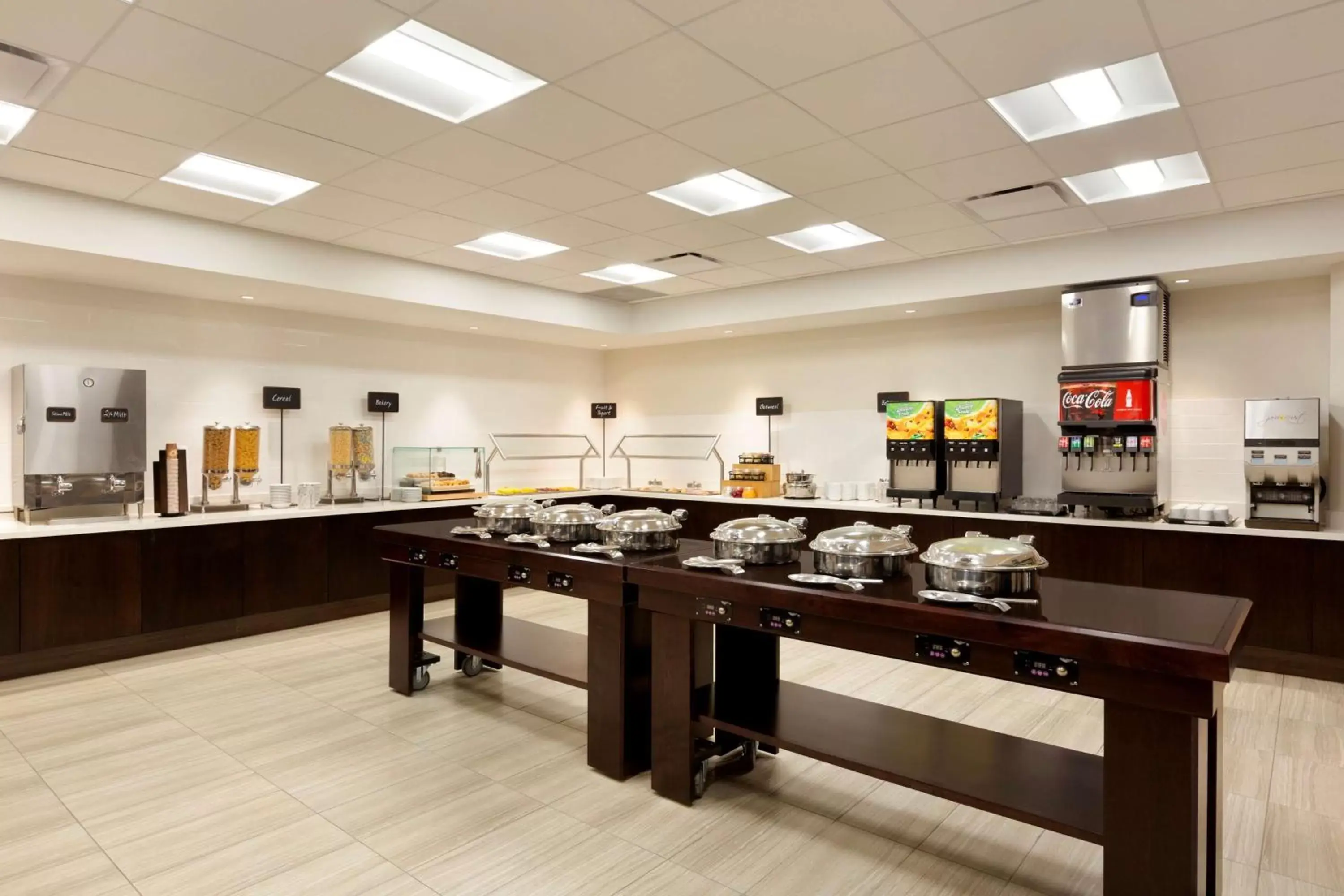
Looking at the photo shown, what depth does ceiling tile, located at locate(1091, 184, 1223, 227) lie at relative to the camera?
14.5 ft

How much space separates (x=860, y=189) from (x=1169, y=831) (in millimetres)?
3428

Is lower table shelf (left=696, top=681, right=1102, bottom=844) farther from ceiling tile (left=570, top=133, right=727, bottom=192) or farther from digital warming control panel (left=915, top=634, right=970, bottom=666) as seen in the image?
ceiling tile (left=570, top=133, right=727, bottom=192)

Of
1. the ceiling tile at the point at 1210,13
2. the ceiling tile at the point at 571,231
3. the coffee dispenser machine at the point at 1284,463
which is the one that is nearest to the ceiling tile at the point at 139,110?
the ceiling tile at the point at 571,231

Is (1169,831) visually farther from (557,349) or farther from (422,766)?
(557,349)

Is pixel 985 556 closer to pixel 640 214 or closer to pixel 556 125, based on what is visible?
pixel 556 125

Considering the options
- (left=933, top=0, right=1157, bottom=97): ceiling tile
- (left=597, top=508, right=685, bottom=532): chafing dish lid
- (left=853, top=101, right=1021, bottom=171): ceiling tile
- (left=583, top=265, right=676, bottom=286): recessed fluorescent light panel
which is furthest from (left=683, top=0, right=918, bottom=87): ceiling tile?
(left=583, top=265, right=676, bottom=286): recessed fluorescent light panel

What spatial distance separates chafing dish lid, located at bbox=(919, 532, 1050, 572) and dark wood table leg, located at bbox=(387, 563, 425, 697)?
2841 mm

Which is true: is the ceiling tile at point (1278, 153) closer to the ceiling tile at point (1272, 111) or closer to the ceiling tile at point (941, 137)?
the ceiling tile at point (1272, 111)

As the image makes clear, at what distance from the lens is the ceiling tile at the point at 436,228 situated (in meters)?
4.96

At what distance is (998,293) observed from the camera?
5.82 m

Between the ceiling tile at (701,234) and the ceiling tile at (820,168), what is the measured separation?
0.77 m

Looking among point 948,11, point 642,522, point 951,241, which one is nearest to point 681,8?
point 948,11

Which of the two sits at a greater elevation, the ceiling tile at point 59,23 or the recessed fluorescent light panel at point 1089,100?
the recessed fluorescent light panel at point 1089,100

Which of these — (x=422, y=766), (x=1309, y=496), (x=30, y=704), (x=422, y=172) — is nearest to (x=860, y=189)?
(x=422, y=172)
